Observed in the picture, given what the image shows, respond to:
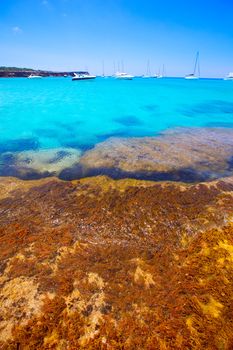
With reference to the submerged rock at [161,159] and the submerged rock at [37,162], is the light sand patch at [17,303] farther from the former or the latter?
the submerged rock at [37,162]

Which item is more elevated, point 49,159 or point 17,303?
point 17,303

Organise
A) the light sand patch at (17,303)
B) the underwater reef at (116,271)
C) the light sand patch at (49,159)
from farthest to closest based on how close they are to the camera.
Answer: the light sand patch at (49,159)
the light sand patch at (17,303)
the underwater reef at (116,271)

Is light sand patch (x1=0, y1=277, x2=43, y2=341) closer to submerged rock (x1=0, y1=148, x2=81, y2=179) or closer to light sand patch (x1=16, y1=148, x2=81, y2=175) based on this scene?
submerged rock (x1=0, y1=148, x2=81, y2=179)

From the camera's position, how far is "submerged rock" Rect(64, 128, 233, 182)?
33.7 ft

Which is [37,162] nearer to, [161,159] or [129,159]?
[129,159]

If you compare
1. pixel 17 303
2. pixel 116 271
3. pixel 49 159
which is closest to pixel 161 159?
pixel 49 159

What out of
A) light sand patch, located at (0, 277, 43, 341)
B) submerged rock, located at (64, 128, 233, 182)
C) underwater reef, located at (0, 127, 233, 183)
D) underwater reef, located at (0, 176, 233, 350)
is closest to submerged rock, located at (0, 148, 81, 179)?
underwater reef, located at (0, 127, 233, 183)

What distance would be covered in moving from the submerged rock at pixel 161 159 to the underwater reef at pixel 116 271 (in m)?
2.33

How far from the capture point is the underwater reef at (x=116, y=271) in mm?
3736

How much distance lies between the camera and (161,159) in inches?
472

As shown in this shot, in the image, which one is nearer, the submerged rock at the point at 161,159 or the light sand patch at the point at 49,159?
the submerged rock at the point at 161,159

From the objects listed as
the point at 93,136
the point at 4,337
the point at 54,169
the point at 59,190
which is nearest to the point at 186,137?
the point at 93,136

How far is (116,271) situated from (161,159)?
A: 811 centimetres

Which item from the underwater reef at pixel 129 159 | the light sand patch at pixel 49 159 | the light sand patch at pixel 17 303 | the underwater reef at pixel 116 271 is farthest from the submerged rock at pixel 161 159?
the light sand patch at pixel 17 303
